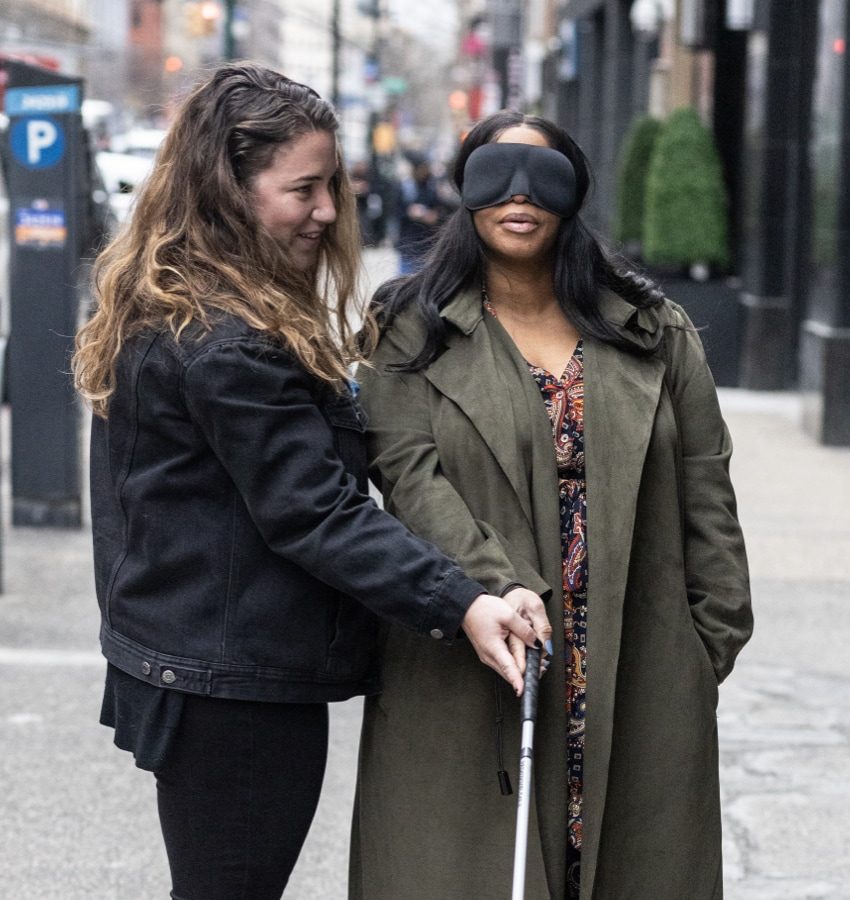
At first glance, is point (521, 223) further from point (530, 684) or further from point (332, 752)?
point (332, 752)

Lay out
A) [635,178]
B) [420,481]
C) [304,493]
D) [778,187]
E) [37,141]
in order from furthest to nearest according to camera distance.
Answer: [635,178]
[778,187]
[37,141]
[420,481]
[304,493]

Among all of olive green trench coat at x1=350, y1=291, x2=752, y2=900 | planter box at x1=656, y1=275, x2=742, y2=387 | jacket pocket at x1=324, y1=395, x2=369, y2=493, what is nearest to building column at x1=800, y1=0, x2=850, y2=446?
planter box at x1=656, y1=275, x2=742, y2=387

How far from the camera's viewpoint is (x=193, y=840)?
2.80 metres

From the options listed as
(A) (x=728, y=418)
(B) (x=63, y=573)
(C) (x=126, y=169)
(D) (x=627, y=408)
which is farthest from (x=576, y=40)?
(D) (x=627, y=408)

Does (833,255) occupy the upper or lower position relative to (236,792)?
upper

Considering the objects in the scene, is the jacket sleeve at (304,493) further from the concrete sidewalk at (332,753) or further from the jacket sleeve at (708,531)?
the concrete sidewalk at (332,753)

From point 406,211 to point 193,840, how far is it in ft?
79.3

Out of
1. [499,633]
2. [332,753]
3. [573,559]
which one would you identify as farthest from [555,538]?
[332,753]

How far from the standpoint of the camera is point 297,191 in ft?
9.05

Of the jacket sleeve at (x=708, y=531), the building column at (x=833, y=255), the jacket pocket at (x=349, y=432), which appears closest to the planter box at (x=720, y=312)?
the building column at (x=833, y=255)

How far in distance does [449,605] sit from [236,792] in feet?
1.57

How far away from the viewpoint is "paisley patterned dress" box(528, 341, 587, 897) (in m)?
3.02

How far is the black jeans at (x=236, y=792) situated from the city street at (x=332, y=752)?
1.60m

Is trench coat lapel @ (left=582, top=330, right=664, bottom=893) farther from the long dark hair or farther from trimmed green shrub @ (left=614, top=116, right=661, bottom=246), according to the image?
trimmed green shrub @ (left=614, top=116, right=661, bottom=246)
